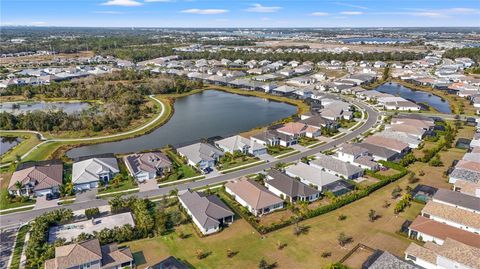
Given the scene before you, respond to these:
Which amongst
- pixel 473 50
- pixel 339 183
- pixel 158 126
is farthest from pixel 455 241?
pixel 473 50

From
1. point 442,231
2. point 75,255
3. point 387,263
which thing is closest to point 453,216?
point 442,231

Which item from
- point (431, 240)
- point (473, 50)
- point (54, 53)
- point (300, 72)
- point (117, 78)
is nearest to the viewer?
point (431, 240)

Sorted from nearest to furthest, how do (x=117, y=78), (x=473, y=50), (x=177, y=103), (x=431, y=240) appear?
(x=431, y=240) → (x=177, y=103) → (x=117, y=78) → (x=473, y=50)

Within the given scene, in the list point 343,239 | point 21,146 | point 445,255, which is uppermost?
point 445,255

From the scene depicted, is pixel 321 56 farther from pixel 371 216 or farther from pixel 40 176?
pixel 40 176

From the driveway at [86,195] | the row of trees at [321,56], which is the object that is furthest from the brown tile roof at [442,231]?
the row of trees at [321,56]

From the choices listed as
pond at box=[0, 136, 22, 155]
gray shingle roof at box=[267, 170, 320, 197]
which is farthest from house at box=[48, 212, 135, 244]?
pond at box=[0, 136, 22, 155]

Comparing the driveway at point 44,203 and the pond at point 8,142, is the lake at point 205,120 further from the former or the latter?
the driveway at point 44,203

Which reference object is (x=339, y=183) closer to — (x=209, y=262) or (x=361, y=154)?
(x=361, y=154)
